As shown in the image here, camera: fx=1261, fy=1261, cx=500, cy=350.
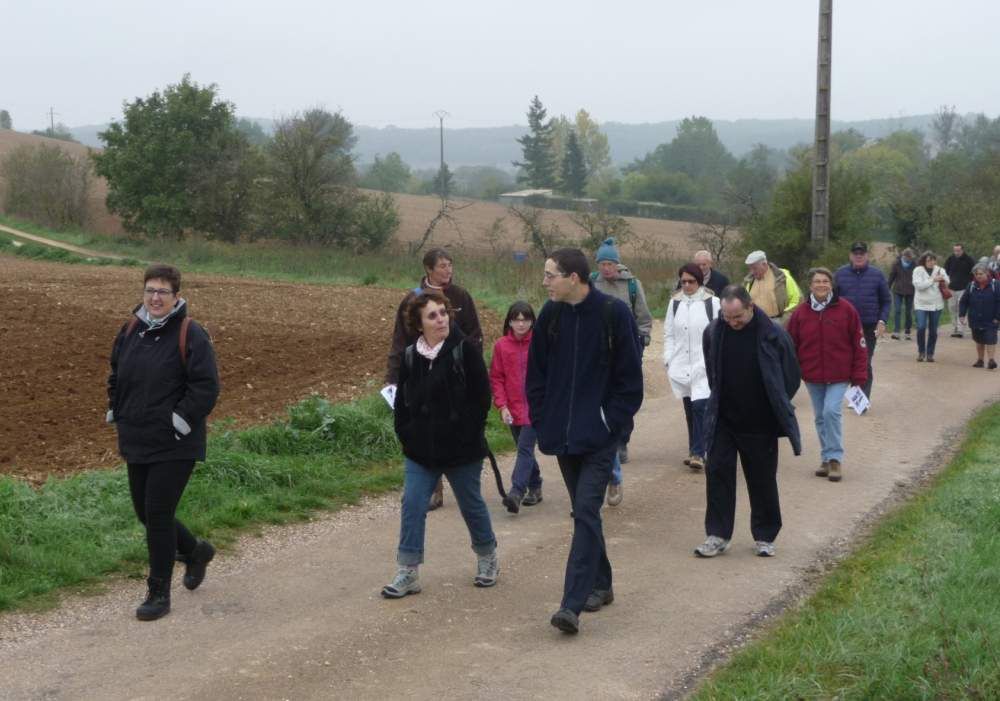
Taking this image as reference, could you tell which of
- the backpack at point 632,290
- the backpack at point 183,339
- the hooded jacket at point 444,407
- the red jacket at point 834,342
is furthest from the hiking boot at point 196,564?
the red jacket at point 834,342

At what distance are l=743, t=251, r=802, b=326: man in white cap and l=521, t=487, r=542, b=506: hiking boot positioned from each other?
4.43 m

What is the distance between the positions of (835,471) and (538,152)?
389 feet

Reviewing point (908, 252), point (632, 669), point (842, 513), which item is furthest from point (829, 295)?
point (908, 252)

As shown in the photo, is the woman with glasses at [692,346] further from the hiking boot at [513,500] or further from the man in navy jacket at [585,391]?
the man in navy jacket at [585,391]

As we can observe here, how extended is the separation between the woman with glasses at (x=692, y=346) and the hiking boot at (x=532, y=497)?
75.7 inches

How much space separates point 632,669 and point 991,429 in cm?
846

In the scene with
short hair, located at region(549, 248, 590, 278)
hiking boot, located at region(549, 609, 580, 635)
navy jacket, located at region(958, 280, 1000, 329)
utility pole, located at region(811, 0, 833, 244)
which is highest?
utility pole, located at region(811, 0, 833, 244)

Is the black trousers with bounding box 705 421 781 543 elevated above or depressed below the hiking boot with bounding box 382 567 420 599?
above

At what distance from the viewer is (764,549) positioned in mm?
8078

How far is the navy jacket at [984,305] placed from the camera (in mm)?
18141

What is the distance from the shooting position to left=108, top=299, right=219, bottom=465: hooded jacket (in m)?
6.64

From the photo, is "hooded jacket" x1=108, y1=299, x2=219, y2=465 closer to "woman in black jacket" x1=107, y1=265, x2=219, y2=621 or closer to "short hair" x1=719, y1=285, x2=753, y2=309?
"woman in black jacket" x1=107, y1=265, x2=219, y2=621

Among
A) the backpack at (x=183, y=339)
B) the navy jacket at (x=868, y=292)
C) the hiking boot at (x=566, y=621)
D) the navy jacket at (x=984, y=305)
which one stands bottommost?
the hiking boot at (x=566, y=621)

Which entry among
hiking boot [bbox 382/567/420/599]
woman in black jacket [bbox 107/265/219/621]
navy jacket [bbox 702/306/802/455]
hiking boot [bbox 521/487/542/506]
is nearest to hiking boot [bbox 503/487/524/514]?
hiking boot [bbox 521/487/542/506]
